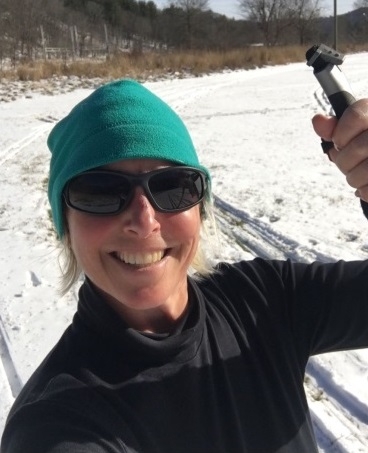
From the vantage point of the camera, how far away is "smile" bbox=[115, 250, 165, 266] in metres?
1.20

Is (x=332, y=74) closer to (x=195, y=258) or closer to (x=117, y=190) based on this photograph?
(x=117, y=190)

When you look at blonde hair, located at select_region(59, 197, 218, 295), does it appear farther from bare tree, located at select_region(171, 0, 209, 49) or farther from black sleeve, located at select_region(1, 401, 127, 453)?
bare tree, located at select_region(171, 0, 209, 49)

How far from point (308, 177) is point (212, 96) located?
8.90 meters

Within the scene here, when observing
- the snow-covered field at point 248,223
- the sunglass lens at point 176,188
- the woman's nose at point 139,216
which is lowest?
the snow-covered field at point 248,223

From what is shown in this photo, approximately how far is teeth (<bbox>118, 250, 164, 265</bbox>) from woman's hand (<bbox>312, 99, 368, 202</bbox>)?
44 centimetres

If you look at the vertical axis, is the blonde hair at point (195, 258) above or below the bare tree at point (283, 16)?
below

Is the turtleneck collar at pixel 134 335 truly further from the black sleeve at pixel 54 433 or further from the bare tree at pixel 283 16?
the bare tree at pixel 283 16

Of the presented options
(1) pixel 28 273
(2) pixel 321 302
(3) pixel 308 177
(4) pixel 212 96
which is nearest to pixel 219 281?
(2) pixel 321 302

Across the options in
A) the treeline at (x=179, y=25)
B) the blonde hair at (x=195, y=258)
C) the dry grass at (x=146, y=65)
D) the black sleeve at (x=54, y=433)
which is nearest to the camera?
the black sleeve at (x=54, y=433)

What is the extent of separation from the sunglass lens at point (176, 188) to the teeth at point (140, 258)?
11 cm

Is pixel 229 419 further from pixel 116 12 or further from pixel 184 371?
pixel 116 12

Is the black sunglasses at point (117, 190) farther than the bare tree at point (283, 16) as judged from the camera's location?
No

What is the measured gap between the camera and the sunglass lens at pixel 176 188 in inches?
46.8

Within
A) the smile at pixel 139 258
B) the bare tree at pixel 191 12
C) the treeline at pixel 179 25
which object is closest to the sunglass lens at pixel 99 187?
the smile at pixel 139 258
